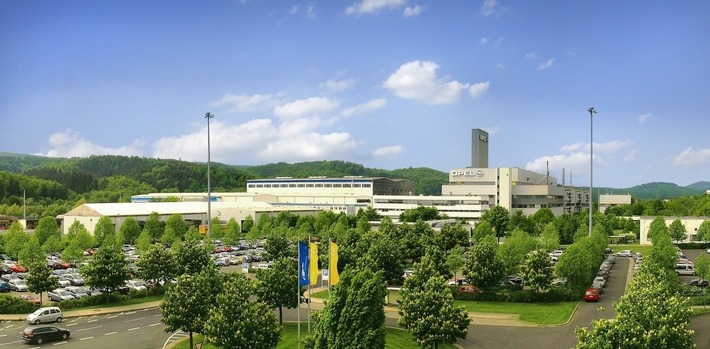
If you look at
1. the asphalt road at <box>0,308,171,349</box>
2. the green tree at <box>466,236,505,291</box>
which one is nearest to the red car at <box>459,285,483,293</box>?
the green tree at <box>466,236,505,291</box>

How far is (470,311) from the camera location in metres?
42.2

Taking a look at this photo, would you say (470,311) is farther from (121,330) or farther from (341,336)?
(121,330)

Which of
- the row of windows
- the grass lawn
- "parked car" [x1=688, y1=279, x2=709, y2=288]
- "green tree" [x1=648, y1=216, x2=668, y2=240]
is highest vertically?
the row of windows

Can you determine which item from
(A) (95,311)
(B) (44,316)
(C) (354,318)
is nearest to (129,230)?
(A) (95,311)

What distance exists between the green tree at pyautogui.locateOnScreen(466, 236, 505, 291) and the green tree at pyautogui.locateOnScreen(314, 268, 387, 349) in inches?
914

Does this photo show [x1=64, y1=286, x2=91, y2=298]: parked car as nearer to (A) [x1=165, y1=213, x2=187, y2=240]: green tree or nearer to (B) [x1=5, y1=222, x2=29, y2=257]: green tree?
(B) [x1=5, y1=222, x2=29, y2=257]: green tree

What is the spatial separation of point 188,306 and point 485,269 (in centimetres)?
2416

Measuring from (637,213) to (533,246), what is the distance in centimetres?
8767

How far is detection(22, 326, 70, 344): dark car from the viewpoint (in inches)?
1305

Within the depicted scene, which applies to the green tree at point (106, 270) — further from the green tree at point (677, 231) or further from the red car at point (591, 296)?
Answer: the green tree at point (677, 231)

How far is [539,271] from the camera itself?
44188 mm

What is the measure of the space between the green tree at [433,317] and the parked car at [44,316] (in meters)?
24.2

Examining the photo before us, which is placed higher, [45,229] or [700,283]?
[45,229]

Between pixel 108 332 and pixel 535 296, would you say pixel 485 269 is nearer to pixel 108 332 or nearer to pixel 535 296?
pixel 535 296
